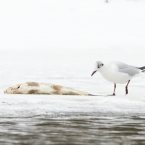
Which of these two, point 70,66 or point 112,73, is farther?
point 70,66

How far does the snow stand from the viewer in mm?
9508

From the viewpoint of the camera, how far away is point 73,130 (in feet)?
24.4

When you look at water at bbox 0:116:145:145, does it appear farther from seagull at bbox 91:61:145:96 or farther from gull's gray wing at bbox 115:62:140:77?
gull's gray wing at bbox 115:62:140:77

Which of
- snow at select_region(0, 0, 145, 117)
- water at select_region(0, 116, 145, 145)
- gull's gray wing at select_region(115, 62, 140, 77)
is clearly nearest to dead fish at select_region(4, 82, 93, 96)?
snow at select_region(0, 0, 145, 117)

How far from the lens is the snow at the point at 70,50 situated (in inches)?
374

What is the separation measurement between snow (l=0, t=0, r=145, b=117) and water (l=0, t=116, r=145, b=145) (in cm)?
51

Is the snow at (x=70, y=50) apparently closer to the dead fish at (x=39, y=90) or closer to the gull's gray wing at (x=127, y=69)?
the dead fish at (x=39, y=90)

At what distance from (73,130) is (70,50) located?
18579mm

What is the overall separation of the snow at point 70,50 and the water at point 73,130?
1.69ft

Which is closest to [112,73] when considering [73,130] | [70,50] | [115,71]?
[115,71]

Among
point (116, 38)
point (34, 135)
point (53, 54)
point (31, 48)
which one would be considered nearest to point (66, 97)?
point (34, 135)

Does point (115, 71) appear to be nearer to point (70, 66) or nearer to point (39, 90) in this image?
point (39, 90)

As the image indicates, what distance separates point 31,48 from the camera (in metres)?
26.4

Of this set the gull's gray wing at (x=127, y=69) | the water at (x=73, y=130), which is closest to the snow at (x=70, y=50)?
the gull's gray wing at (x=127, y=69)
